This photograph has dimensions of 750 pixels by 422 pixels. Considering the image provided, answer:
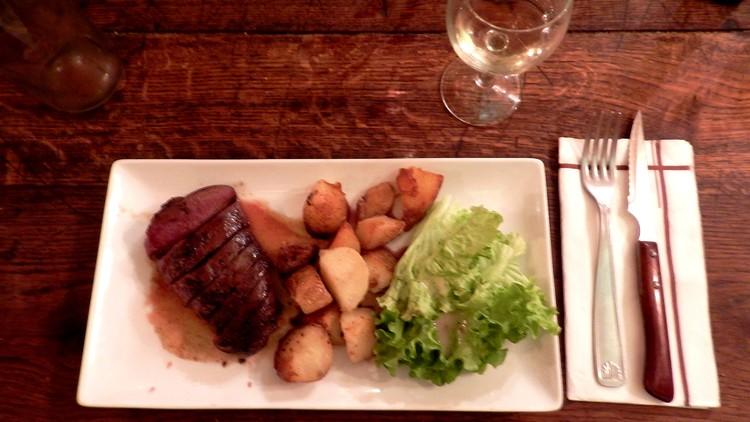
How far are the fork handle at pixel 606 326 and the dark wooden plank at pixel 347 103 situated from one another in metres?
0.33

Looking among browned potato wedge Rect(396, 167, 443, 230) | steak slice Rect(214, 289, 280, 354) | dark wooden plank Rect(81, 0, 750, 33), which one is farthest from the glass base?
steak slice Rect(214, 289, 280, 354)

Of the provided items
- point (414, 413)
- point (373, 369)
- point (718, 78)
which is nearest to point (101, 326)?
point (373, 369)

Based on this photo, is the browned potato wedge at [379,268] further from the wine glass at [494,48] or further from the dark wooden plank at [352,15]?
the dark wooden plank at [352,15]

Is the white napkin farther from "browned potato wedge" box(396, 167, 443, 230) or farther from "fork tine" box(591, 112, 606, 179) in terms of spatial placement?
"browned potato wedge" box(396, 167, 443, 230)

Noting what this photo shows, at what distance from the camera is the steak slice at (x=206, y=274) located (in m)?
1.24

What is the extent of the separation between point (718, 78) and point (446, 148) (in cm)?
80

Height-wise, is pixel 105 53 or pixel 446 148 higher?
pixel 105 53

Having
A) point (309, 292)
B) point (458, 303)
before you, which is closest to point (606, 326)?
point (458, 303)

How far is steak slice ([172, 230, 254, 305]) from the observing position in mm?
1237

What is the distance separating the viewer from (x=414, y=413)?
1278mm

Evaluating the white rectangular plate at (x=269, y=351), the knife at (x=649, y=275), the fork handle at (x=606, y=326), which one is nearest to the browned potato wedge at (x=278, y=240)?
the white rectangular plate at (x=269, y=351)

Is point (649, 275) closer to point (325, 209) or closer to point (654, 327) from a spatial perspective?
point (654, 327)

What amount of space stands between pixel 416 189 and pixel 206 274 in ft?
1.68

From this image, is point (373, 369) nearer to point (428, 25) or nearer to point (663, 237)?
point (663, 237)
